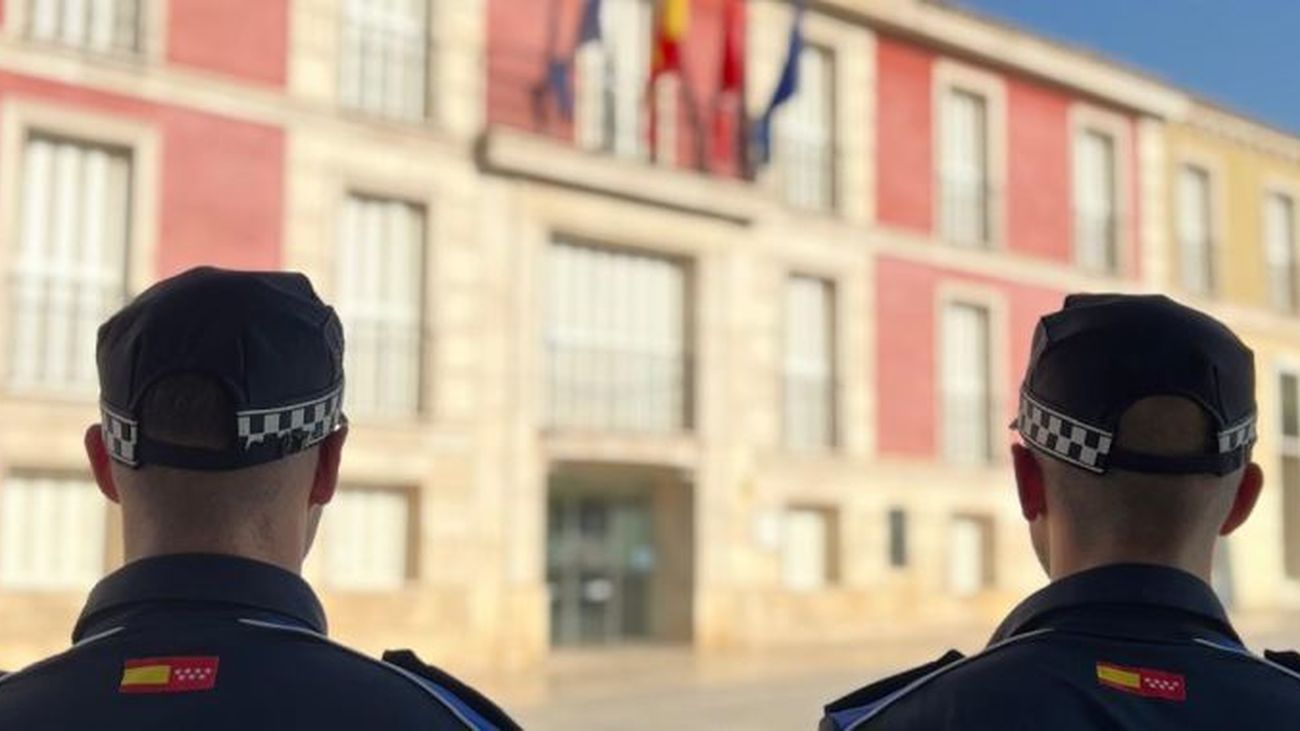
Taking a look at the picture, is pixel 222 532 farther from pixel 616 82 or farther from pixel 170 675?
pixel 616 82

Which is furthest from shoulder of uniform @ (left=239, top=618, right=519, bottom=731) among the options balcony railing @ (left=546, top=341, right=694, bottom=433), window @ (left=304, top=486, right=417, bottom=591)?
balcony railing @ (left=546, top=341, right=694, bottom=433)

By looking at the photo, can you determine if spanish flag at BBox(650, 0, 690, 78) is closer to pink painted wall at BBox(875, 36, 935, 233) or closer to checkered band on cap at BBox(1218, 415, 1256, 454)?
pink painted wall at BBox(875, 36, 935, 233)

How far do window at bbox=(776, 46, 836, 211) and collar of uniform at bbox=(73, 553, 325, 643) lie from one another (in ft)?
68.3

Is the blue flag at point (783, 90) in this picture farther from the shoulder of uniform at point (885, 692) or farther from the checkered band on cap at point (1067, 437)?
the shoulder of uniform at point (885, 692)

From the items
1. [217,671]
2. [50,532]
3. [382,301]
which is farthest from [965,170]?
[217,671]

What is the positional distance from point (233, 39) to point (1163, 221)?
17415 mm

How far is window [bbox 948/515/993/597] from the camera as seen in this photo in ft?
78.0

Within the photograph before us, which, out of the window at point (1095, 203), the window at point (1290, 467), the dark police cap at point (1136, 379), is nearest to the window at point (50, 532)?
the dark police cap at point (1136, 379)

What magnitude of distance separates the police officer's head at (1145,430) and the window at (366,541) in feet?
50.0

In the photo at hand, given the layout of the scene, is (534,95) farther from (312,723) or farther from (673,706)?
(312,723)

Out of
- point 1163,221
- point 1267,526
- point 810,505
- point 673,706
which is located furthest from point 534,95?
point 1267,526

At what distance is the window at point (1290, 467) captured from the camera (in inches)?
1166

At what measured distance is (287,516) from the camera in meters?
1.69

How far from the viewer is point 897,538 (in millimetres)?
22797
